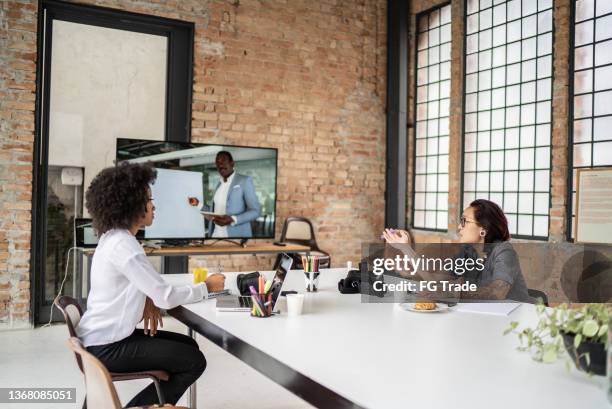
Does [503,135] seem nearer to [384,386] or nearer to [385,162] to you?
[385,162]

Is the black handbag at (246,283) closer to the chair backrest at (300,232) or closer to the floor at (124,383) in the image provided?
the floor at (124,383)

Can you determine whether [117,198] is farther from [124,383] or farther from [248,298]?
[124,383]

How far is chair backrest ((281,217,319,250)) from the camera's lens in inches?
253

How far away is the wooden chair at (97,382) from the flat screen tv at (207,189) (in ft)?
11.5

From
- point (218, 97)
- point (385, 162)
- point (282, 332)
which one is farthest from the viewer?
point (385, 162)

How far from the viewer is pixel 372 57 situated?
7.06 m

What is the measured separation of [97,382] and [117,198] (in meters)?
0.90

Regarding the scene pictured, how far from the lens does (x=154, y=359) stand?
7.57ft

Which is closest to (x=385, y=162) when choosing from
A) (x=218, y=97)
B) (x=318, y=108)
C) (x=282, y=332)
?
(x=318, y=108)

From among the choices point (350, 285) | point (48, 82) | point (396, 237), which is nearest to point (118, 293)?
point (350, 285)

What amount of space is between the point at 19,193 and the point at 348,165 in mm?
3552

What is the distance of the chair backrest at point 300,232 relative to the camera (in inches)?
253

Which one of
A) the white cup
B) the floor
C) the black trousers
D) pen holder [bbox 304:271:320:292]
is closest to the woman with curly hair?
the black trousers

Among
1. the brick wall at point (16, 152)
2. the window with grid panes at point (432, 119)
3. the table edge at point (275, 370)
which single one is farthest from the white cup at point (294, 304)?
the window with grid panes at point (432, 119)
